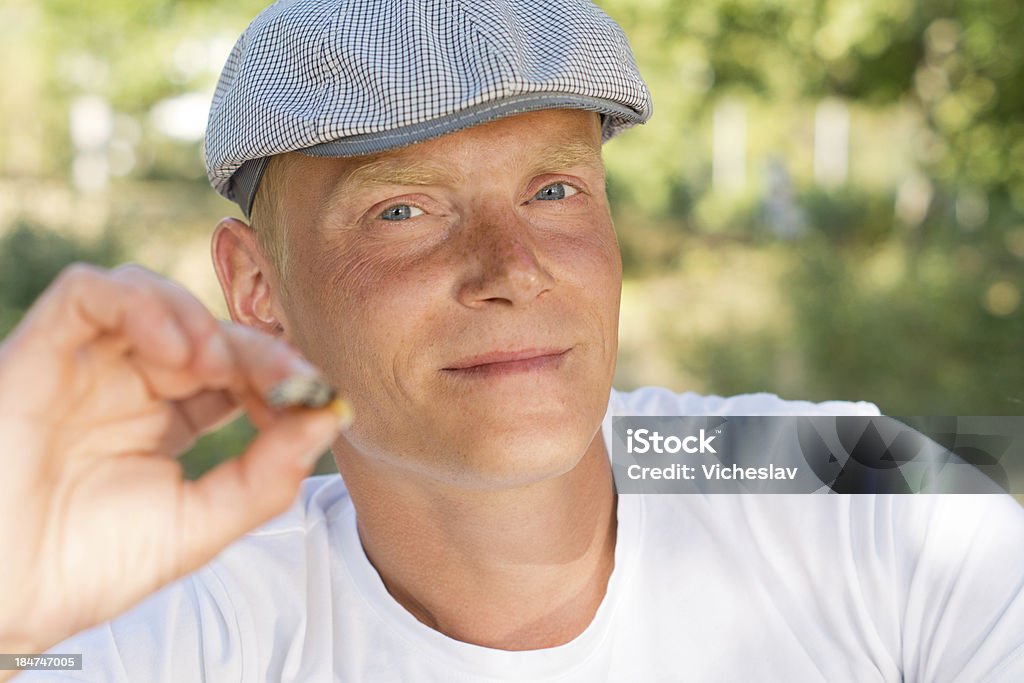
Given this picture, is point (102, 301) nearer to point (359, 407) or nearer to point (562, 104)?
point (359, 407)

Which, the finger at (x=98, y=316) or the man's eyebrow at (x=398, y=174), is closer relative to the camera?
the finger at (x=98, y=316)

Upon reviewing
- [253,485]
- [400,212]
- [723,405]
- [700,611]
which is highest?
[400,212]

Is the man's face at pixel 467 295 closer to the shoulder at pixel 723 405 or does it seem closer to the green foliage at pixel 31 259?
the shoulder at pixel 723 405

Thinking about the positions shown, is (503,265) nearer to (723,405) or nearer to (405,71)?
(405,71)

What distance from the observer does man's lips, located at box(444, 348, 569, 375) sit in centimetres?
179

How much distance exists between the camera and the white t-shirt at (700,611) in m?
1.87

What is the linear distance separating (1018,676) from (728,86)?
9.13 meters

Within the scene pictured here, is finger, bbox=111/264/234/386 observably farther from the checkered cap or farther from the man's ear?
the man's ear

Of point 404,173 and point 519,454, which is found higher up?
point 404,173

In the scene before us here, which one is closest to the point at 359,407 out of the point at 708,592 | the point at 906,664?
the point at 708,592

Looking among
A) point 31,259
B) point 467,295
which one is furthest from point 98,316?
point 31,259

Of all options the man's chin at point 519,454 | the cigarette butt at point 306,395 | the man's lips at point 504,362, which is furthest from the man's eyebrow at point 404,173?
the cigarette butt at point 306,395

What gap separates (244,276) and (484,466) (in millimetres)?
784

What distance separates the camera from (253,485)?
1.21 m
